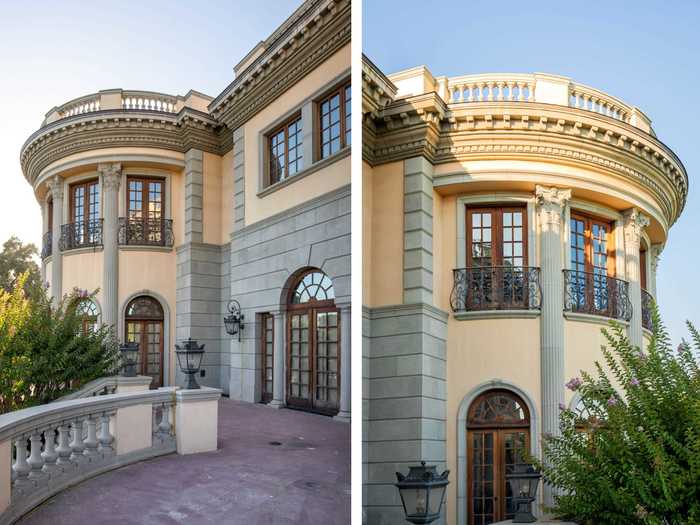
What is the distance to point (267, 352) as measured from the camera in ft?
5.78

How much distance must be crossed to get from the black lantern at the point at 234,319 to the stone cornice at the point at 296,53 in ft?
2.44

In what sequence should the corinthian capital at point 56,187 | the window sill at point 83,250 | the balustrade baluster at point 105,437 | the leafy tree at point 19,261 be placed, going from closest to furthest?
the window sill at point 83,250, the corinthian capital at point 56,187, the leafy tree at point 19,261, the balustrade baluster at point 105,437

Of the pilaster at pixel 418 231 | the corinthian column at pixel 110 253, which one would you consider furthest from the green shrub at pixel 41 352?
the pilaster at pixel 418 231

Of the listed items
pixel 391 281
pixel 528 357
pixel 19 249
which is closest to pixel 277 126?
pixel 391 281

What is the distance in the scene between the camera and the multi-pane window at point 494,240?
6.04ft

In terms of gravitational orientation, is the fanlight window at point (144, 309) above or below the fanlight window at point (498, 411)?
above

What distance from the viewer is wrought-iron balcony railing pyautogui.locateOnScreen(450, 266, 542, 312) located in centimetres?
182

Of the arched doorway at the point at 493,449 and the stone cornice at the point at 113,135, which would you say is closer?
the arched doorway at the point at 493,449

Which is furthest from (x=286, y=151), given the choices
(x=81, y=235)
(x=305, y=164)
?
(x=81, y=235)

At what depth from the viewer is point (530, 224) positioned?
186 centimetres

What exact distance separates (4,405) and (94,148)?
7.93 ft

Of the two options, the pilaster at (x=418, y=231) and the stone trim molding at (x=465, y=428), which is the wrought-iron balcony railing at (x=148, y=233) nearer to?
the pilaster at (x=418, y=231)

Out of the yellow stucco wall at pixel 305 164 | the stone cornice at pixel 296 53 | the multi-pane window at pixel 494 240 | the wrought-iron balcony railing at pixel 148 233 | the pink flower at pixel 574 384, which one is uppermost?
the stone cornice at pixel 296 53

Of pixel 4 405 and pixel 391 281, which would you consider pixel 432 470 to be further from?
pixel 4 405
